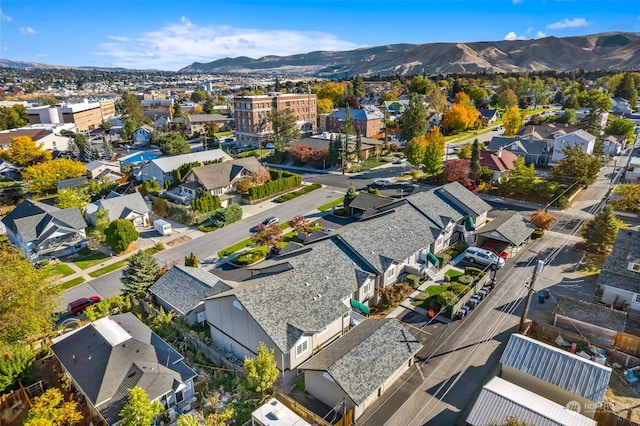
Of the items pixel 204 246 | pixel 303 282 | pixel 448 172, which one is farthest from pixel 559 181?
pixel 204 246

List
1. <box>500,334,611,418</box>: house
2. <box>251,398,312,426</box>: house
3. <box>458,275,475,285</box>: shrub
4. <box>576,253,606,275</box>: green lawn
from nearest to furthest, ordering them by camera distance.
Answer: <box>251,398,312,426</box>: house
<box>500,334,611,418</box>: house
<box>458,275,475,285</box>: shrub
<box>576,253,606,275</box>: green lawn

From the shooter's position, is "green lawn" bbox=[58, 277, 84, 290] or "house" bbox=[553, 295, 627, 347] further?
"green lawn" bbox=[58, 277, 84, 290]

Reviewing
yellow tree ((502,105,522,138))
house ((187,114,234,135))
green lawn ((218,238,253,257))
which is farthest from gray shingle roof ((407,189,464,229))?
house ((187,114,234,135))

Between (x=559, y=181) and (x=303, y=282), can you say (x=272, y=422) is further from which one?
(x=559, y=181)

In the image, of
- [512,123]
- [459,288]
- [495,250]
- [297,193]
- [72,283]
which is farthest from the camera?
[512,123]

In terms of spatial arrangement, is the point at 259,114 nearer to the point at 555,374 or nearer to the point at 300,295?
the point at 300,295

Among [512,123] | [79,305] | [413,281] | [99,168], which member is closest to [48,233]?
[79,305]

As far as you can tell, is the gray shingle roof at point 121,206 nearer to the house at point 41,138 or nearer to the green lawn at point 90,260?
the green lawn at point 90,260

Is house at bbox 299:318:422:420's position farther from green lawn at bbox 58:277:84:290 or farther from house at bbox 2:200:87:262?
house at bbox 2:200:87:262
